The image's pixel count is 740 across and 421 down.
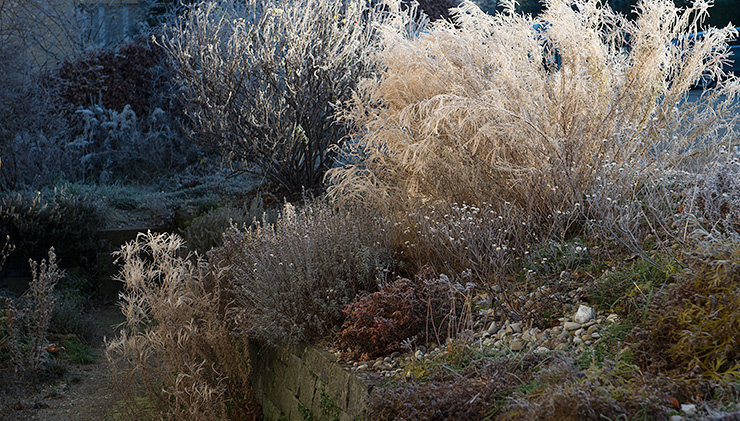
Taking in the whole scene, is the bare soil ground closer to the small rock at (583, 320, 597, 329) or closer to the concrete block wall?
the concrete block wall

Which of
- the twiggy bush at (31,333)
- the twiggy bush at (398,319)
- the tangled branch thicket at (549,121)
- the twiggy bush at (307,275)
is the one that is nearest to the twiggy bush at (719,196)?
the tangled branch thicket at (549,121)

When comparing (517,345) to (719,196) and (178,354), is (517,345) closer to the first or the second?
(719,196)

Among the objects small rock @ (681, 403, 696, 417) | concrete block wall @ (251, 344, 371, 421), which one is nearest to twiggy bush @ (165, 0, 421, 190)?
concrete block wall @ (251, 344, 371, 421)

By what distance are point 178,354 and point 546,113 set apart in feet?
9.46

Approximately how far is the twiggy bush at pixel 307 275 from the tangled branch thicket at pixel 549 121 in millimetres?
400

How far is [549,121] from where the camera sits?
179 inches

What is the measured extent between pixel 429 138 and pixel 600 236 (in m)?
1.54

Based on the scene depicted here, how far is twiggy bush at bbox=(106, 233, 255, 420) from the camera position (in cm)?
388

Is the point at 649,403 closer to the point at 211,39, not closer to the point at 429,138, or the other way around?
the point at 429,138

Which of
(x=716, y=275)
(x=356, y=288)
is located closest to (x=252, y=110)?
(x=356, y=288)

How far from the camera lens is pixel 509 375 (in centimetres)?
274

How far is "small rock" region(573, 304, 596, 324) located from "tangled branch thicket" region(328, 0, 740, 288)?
80 centimetres

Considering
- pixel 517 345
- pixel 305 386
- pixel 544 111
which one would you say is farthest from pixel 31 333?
pixel 544 111

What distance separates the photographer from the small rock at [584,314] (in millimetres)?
3170
